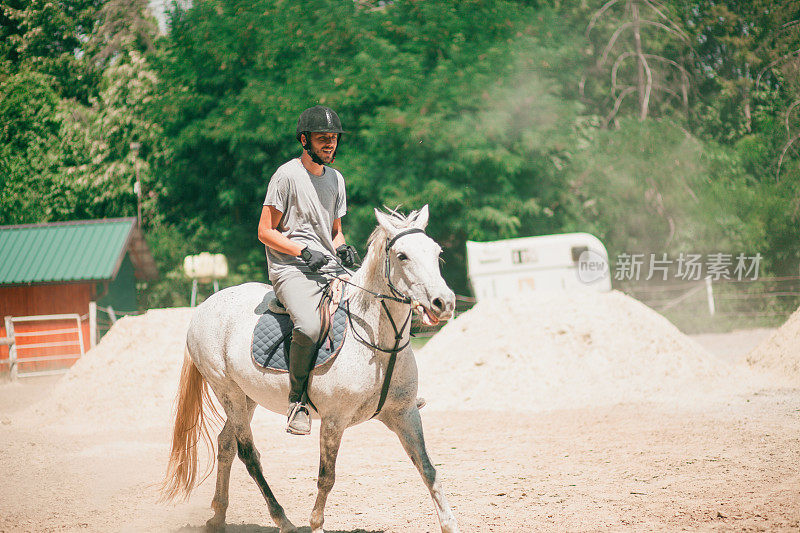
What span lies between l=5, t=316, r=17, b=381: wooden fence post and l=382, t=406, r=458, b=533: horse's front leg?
14.3 meters

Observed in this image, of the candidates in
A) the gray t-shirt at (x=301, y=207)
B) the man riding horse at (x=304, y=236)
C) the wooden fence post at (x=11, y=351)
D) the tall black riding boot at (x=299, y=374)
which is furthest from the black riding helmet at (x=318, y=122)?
the wooden fence post at (x=11, y=351)

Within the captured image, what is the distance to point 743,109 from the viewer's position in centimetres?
2284

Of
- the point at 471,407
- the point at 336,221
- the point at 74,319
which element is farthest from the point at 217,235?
the point at 336,221

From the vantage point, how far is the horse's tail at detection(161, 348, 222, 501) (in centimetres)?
547

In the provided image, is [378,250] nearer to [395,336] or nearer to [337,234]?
[395,336]

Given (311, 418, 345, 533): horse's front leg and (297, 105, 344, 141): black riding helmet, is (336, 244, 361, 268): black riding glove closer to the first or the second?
(297, 105, 344, 141): black riding helmet

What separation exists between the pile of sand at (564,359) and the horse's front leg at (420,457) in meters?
6.89

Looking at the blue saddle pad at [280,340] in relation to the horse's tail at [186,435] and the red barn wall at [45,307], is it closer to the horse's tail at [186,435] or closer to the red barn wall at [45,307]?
the horse's tail at [186,435]

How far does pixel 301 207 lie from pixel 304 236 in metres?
0.19

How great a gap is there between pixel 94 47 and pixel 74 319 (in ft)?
25.4

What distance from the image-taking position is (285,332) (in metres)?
4.62

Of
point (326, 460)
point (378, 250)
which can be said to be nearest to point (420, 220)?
point (378, 250)

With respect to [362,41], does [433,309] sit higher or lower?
lower

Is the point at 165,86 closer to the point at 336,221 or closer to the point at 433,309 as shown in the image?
the point at 336,221
